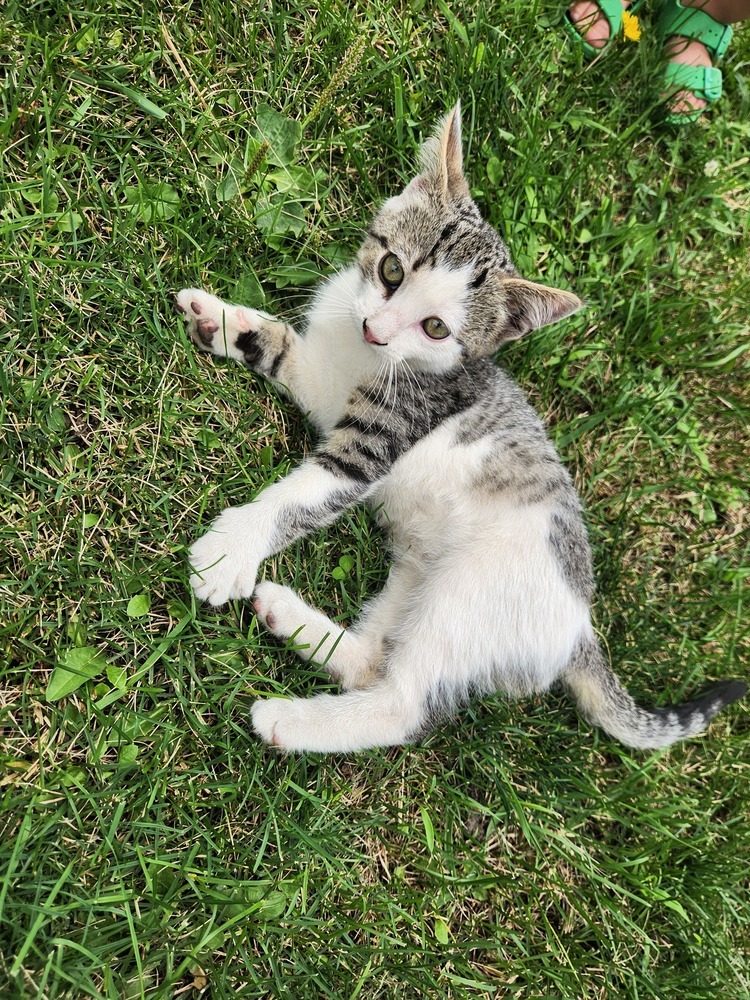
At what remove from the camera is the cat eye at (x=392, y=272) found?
2.20 m

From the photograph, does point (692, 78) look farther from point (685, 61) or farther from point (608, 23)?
point (608, 23)

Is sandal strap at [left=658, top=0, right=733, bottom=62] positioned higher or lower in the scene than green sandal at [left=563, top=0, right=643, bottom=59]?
higher

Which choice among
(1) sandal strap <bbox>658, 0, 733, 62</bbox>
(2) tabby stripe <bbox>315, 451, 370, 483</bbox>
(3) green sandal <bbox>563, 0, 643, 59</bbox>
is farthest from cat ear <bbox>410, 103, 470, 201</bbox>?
(1) sandal strap <bbox>658, 0, 733, 62</bbox>

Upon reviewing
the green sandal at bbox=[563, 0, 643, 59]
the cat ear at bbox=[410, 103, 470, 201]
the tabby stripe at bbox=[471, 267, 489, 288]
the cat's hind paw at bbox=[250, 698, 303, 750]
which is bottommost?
the cat's hind paw at bbox=[250, 698, 303, 750]

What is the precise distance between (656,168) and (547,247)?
77cm

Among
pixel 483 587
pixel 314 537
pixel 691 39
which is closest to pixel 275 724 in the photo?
pixel 314 537

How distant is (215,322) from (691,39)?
A: 2554mm

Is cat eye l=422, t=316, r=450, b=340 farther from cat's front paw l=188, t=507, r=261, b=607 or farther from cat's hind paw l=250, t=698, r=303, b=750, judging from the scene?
cat's hind paw l=250, t=698, r=303, b=750

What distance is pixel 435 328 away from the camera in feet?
7.13

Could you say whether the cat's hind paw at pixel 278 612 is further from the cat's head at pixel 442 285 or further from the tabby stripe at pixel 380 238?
the tabby stripe at pixel 380 238

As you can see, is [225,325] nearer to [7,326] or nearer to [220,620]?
[7,326]

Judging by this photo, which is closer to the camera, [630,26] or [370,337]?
[370,337]

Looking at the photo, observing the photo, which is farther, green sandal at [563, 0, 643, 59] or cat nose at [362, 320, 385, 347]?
green sandal at [563, 0, 643, 59]

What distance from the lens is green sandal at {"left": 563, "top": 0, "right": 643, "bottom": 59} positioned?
2.97 metres
